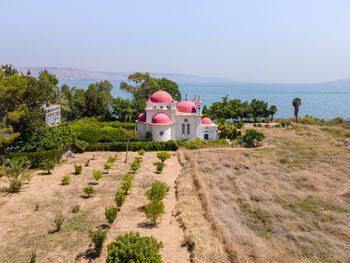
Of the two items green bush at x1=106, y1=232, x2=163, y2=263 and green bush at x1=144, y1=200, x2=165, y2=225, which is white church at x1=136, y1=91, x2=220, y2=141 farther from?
green bush at x1=106, y1=232, x2=163, y2=263

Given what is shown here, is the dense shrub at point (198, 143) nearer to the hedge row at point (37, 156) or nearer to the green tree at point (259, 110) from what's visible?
the hedge row at point (37, 156)

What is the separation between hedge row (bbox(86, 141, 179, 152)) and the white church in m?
1.65

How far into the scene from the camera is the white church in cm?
3562

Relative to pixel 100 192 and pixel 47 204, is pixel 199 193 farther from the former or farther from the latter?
pixel 47 204

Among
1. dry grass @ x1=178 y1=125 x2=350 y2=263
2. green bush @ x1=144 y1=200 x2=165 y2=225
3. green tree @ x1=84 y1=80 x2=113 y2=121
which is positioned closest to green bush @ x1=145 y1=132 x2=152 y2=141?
dry grass @ x1=178 y1=125 x2=350 y2=263

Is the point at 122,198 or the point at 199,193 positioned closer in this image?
the point at 122,198

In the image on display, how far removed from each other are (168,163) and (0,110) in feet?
59.1

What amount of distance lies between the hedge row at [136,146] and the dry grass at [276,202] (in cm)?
425

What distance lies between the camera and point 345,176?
25.3 meters

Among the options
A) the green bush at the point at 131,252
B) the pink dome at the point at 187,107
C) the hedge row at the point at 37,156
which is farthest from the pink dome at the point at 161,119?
the green bush at the point at 131,252

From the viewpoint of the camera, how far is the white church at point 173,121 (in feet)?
117

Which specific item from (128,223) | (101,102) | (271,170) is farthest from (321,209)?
(101,102)

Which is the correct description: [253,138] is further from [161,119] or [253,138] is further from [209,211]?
[209,211]

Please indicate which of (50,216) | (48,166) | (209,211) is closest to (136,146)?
(48,166)
